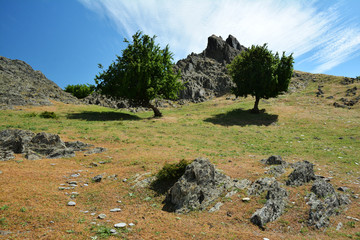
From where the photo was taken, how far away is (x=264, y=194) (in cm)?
917

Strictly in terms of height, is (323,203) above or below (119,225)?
above

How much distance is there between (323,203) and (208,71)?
9877 centimetres

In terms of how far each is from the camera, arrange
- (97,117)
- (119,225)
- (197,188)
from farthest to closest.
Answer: (97,117) < (197,188) < (119,225)

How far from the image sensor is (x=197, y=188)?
29.8ft

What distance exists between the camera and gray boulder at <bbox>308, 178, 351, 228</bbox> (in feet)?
24.9

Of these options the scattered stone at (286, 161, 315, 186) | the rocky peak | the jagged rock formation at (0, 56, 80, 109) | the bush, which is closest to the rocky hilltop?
the rocky peak

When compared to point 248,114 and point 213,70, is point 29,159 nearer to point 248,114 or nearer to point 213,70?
point 248,114

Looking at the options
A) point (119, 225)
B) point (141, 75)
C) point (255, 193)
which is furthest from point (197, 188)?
point (141, 75)

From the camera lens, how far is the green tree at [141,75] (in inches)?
1473

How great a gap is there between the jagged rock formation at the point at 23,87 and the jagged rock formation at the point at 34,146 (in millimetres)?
28212

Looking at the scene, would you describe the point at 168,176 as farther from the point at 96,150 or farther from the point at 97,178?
the point at 96,150

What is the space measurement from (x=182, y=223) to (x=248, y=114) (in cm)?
4052

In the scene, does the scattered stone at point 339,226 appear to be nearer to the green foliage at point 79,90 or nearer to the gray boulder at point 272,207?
the gray boulder at point 272,207

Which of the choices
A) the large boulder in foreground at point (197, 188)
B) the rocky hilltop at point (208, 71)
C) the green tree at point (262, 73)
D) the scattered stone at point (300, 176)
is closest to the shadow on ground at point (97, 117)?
the green tree at point (262, 73)
